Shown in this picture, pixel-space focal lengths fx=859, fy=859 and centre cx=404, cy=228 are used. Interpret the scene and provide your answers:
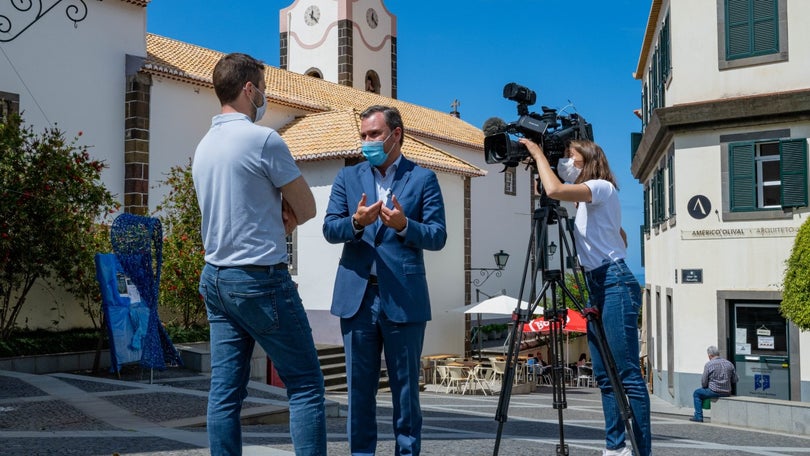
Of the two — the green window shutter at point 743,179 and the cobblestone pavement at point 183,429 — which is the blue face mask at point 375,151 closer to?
the cobblestone pavement at point 183,429

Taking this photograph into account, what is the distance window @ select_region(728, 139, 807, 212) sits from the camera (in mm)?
16984

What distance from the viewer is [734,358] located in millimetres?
18156

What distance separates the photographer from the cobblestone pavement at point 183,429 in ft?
20.9

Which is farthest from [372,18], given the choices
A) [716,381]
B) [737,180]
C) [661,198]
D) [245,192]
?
[245,192]

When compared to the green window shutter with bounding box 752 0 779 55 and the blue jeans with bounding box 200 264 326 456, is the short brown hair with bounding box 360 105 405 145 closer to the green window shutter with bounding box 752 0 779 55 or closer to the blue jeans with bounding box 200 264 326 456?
the blue jeans with bounding box 200 264 326 456

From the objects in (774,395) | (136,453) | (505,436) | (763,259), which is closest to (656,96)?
(763,259)

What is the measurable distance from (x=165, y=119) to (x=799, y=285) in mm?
14070

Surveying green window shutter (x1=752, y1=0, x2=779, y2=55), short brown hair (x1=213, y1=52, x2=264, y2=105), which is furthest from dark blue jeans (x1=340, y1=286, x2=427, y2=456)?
green window shutter (x1=752, y1=0, x2=779, y2=55)

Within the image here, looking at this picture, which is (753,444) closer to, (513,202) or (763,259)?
(763,259)

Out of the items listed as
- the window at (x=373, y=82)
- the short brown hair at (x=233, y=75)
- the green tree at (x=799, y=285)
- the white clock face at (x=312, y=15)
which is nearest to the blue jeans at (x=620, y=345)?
the short brown hair at (x=233, y=75)

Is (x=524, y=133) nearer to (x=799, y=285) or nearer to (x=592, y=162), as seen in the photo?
(x=592, y=162)

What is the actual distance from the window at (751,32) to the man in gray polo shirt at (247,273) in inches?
642

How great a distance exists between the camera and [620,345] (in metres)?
4.74

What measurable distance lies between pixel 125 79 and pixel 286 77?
10266 mm
